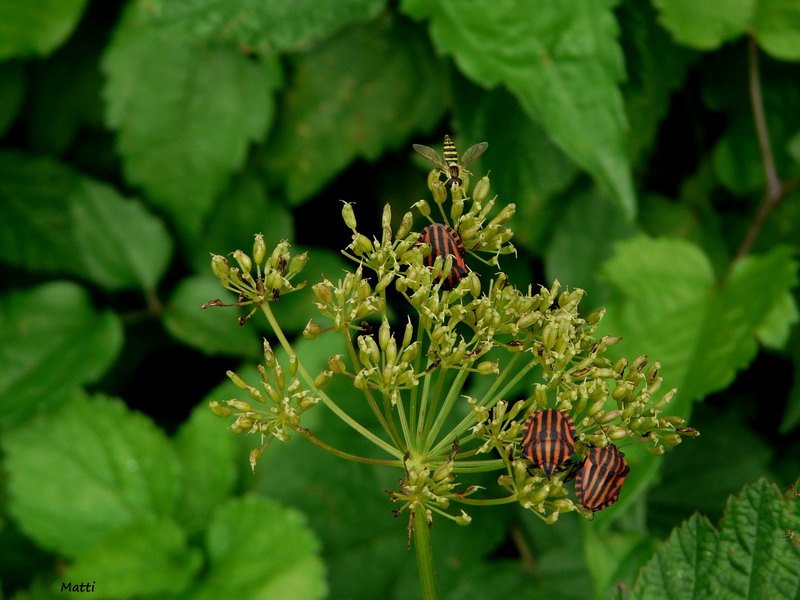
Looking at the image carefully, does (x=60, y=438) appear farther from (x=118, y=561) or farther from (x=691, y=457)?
(x=691, y=457)

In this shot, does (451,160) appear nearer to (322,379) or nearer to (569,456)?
(322,379)

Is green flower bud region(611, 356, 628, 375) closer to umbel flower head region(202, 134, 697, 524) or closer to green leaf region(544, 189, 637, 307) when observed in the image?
umbel flower head region(202, 134, 697, 524)

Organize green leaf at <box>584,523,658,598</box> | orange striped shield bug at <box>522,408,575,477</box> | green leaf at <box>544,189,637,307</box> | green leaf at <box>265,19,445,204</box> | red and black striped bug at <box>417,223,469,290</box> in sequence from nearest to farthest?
orange striped shield bug at <box>522,408,575,477</box>, red and black striped bug at <box>417,223,469,290</box>, green leaf at <box>584,523,658,598</box>, green leaf at <box>544,189,637,307</box>, green leaf at <box>265,19,445,204</box>

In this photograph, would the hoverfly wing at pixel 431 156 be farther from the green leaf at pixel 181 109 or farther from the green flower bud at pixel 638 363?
the green leaf at pixel 181 109

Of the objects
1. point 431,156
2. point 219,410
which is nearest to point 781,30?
point 431,156

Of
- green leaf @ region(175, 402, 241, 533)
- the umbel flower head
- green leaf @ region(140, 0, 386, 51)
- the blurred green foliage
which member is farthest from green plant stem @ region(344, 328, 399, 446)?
green leaf @ region(175, 402, 241, 533)

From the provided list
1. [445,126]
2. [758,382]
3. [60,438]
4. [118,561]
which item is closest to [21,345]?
[60,438]

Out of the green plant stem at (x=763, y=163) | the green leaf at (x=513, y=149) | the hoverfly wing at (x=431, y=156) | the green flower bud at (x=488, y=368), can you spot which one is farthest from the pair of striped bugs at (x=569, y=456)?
the green plant stem at (x=763, y=163)
